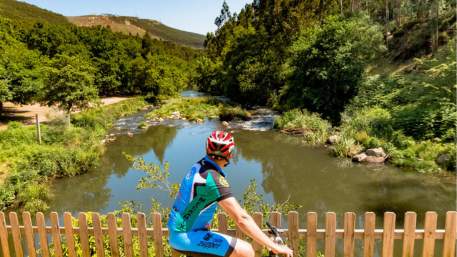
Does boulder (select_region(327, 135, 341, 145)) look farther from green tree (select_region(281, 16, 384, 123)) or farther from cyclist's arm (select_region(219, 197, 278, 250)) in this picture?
cyclist's arm (select_region(219, 197, 278, 250))

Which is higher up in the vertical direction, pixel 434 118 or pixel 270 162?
pixel 434 118

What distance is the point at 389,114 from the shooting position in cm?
1923

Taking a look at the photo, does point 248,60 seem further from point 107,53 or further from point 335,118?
point 107,53

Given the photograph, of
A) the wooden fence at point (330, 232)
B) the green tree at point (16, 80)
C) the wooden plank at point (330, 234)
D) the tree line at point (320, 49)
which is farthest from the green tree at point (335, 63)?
the wooden plank at point (330, 234)

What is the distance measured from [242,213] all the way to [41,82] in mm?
26229

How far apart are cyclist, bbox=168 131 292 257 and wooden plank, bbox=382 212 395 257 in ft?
6.32

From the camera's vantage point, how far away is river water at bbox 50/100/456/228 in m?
12.4

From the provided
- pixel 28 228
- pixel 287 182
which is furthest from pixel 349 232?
pixel 287 182

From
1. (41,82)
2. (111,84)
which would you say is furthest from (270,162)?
(111,84)

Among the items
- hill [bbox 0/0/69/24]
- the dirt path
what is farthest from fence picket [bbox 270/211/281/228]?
hill [bbox 0/0/69/24]

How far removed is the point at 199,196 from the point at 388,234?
9.20 feet

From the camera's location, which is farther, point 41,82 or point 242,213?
point 41,82

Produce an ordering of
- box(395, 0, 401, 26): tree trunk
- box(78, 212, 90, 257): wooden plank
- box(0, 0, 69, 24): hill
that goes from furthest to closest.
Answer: box(0, 0, 69, 24): hill < box(395, 0, 401, 26): tree trunk < box(78, 212, 90, 257): wooden plank

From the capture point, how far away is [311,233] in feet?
14.8
